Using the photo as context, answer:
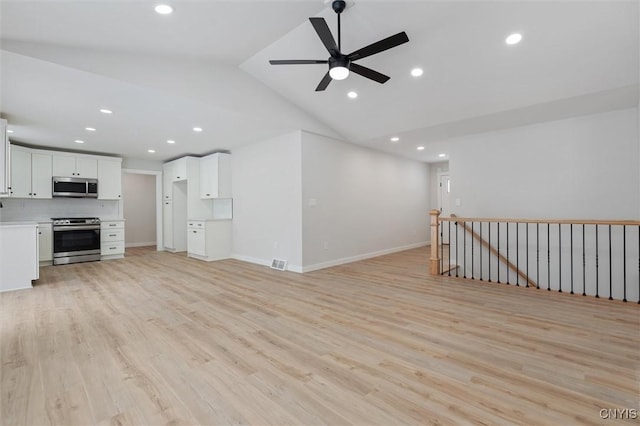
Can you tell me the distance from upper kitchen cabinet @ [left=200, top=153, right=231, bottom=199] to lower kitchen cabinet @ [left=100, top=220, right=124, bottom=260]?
2167 mm

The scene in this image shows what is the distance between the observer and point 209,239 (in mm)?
6340

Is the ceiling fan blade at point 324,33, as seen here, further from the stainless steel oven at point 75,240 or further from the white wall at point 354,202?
the stainless steel oven at point 75,240

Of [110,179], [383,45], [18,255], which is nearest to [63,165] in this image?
[110,179]

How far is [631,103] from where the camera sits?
3879 millimetres

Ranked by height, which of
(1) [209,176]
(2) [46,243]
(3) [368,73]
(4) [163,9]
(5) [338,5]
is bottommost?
(2) [46,243]

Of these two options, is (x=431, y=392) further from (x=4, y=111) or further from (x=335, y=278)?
(x=4, y=111)

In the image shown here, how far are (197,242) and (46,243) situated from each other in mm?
2927

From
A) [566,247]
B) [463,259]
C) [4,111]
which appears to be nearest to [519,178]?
[566,247]

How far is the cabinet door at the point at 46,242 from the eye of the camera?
5.92 meters

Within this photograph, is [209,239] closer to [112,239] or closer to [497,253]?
[112,239]

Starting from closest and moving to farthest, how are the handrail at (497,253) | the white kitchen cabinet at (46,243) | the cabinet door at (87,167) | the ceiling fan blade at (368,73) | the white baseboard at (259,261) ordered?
the ceiling fan blade at (368,73) → the handrail at (497,253) → the white baseboard at (259,261) → the white kitchen cabinet at (46,243) → the cabinet door at (87,167)

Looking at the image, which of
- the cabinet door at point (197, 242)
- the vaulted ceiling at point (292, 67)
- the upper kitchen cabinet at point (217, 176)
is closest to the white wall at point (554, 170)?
the vaulted ceiling at point (292, 67)

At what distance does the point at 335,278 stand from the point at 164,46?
153 inches

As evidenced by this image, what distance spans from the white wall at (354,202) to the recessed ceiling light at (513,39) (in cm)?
315
